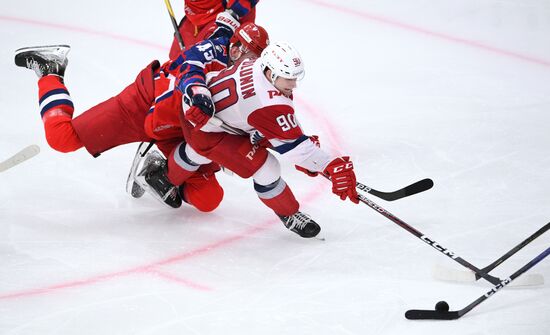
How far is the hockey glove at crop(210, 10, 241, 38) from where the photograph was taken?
4500mm

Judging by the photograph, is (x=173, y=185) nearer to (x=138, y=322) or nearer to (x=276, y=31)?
(x=138, y=322)

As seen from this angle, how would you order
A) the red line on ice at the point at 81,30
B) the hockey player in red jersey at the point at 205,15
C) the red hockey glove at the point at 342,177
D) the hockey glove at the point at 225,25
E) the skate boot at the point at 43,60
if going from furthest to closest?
the red line on ice at the point at 81,30 < the hockey player in red jersey at the point at 205,15 < the hockey glove at the point at 225,25 < the skate boot at the point at 43,60 < the red hockey glove at the point at 342,177

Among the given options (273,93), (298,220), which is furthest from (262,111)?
(298,220)

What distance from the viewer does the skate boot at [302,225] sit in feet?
13.3

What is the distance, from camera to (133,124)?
13.8 ft

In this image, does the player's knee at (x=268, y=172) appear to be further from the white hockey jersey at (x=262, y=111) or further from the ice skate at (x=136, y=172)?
the ice skate at (x=136, y=172)

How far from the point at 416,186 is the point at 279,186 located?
663mm

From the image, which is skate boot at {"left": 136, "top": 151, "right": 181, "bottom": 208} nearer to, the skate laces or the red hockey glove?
the skate laces

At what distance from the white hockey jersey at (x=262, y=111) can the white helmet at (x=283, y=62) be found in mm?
88

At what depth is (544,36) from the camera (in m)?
6.27

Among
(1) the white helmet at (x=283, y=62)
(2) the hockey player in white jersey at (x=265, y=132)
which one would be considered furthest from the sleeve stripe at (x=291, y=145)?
(1) the white helmet at (x=283, y=62)

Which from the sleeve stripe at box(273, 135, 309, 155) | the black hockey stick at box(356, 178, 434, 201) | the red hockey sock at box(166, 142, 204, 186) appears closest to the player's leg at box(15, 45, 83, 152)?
the red hockey sock at box(166, 142, 204, 186)

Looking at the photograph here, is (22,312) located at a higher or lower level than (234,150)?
lower

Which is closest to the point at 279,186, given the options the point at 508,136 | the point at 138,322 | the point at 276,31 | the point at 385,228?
the point at 385,228
